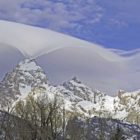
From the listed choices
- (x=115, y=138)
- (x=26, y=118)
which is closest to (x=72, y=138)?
(x=115, y=138)

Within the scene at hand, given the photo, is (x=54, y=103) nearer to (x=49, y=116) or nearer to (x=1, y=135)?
(x=49, y=116)

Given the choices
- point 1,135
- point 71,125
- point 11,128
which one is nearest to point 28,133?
point 11,128

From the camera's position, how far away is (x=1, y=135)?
93.6 m

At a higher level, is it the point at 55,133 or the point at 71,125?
the point at 71,125

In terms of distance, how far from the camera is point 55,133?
2901 inches

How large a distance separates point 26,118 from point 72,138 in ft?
99.2

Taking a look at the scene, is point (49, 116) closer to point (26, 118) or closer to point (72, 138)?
point (26, 118)

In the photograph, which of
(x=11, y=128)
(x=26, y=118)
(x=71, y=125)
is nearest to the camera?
(x=26, y=118)

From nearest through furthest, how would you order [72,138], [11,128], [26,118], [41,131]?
[41,131]
[26,118]
[11,128]
[72,138]

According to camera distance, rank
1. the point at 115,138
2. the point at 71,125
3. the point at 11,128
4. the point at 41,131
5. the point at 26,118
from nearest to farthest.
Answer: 1. the point at 41,131
2. the point at 26,118
3. the point at 11,128
4. the point at 115,138
5. the point at 71,125

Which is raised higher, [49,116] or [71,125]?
[71,125]

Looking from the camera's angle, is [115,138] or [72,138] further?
[72,138]

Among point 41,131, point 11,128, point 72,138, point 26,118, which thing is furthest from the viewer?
point 72,138

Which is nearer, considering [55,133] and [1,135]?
[55,133]
